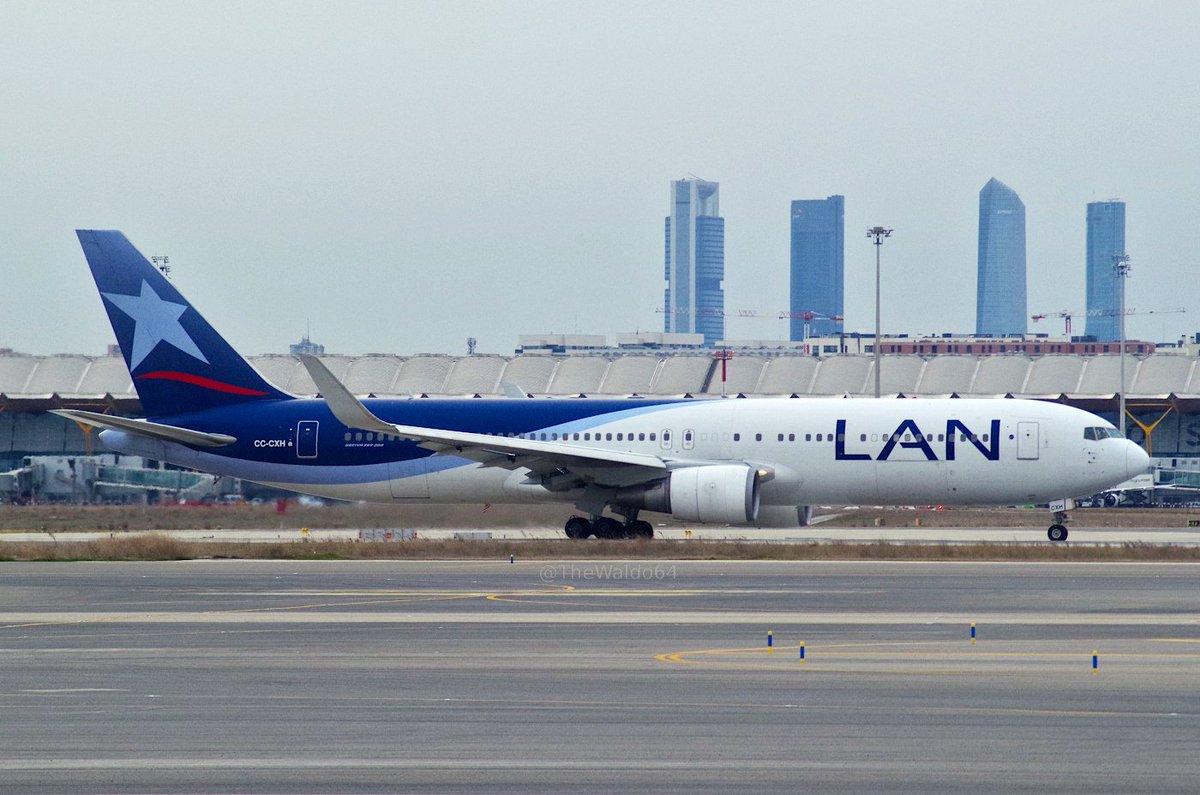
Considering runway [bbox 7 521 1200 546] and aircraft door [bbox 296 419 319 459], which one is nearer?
runway [bbox 7 521 1200 546]

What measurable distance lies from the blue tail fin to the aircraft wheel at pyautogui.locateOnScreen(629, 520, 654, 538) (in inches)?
468

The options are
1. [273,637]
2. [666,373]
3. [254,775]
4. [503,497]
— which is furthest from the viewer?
[666,373]

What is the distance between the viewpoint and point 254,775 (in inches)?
496

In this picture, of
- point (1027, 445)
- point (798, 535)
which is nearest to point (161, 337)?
point (798, 535)

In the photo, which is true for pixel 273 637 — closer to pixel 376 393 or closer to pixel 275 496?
pixel 275 496

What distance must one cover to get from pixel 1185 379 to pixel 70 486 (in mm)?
59622

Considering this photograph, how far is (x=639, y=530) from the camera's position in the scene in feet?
138

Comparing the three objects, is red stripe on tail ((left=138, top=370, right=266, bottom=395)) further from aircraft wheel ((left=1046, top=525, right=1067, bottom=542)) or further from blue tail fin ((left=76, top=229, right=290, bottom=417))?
aircraft wheel ((left=1046, top=525, right=1067, bottom=542))

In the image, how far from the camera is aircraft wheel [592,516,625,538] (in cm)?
4172

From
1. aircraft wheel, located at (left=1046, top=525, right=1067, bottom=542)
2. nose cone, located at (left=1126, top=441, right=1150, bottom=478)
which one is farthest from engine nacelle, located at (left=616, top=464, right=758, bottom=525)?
nose cone, located at (left=1126, top=441, right=1150, bottom=478)

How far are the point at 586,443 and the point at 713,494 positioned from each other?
15.8 ft

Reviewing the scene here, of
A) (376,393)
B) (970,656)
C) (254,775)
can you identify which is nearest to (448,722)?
(254,775)

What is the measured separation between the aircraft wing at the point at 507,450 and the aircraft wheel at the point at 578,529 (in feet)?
5.49

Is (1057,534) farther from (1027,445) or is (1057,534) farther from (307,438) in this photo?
(307,438)
